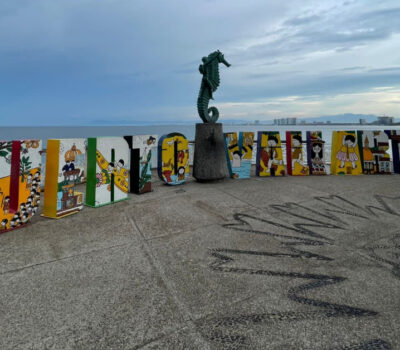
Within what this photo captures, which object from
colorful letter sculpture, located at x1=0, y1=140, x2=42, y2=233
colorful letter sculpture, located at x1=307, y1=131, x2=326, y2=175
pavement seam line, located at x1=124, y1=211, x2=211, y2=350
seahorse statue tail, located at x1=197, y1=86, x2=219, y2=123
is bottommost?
pavement seam line, located at x1=124, y1=211, x2=211, y2=350

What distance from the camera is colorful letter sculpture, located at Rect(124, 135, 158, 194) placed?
6.34 meters

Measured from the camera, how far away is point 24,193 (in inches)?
171

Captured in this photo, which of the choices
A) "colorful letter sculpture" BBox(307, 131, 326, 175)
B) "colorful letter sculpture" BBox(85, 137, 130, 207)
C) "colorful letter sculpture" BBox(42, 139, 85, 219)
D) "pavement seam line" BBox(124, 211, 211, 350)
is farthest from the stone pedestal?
"pavement seam line" BBox(124, 211, 211, 350)

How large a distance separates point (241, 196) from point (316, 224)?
2132 millimetres

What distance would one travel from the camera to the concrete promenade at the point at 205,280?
1.88 m

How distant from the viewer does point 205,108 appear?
8.10m

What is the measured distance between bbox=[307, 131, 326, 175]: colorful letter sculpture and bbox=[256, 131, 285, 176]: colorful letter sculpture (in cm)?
A: 120

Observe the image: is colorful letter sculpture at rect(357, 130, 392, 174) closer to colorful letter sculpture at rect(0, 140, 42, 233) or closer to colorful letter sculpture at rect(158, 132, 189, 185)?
colorful letter sculpture at rect(158, 132, 189, 185)

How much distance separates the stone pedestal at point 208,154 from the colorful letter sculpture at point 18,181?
178 inches

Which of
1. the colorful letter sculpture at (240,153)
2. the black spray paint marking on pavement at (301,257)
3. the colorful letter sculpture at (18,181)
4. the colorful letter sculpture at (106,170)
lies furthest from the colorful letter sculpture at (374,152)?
the colorful letter sculpture at (18,181)

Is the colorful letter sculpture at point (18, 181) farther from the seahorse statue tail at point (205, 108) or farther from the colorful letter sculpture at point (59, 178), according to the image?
the seahorse statue tail at point (205, 108)

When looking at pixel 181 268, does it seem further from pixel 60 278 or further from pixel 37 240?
pixel 37 240

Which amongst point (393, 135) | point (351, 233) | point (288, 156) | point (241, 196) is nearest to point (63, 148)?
point (241, 196)

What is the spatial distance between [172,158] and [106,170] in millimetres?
2242
